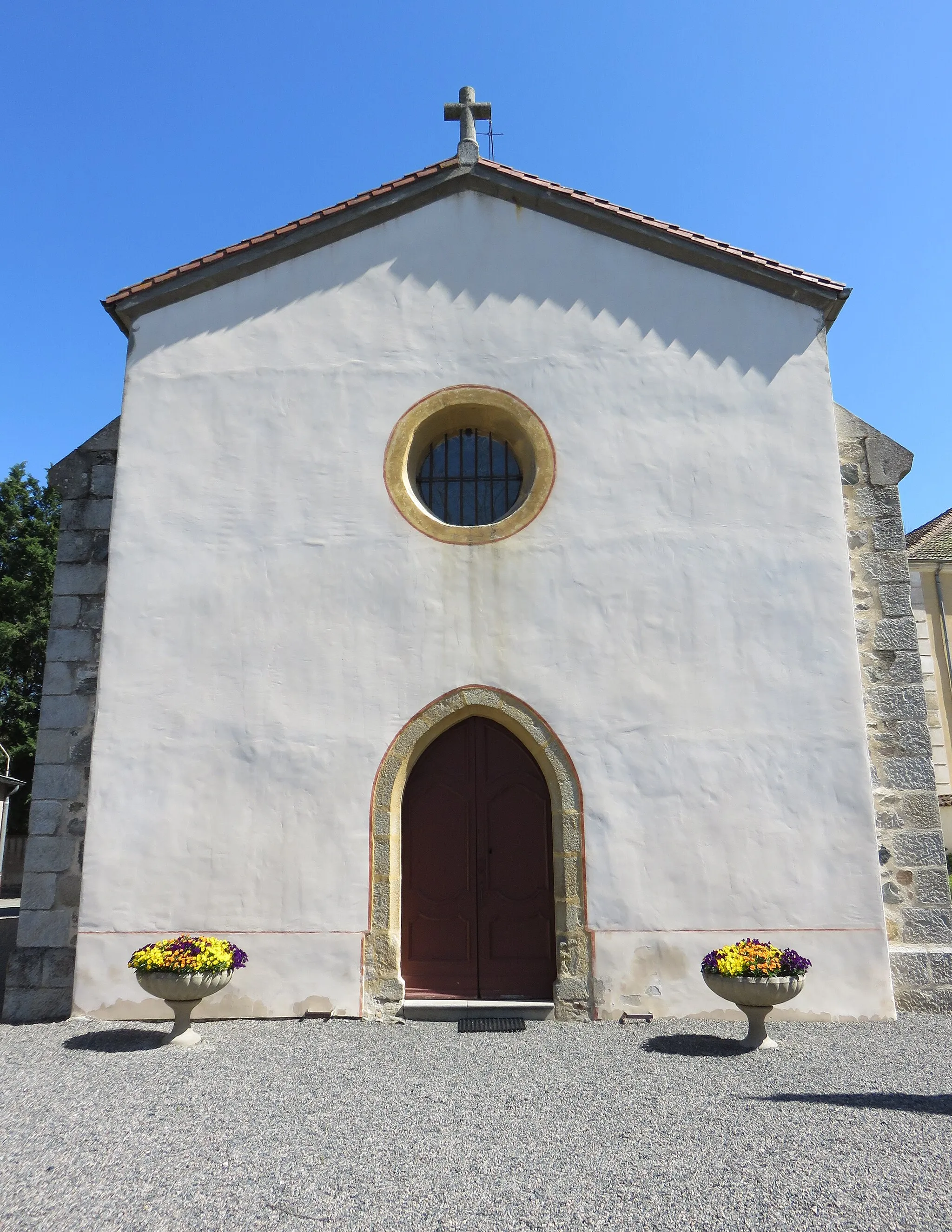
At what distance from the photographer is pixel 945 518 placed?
22672 mm

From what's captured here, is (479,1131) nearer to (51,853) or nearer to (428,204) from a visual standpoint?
(51,853)

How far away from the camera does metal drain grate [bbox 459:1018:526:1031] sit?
7121 millimetres

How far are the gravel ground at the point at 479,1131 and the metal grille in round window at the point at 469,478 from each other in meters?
4.56

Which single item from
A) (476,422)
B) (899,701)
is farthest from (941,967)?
(476,422)

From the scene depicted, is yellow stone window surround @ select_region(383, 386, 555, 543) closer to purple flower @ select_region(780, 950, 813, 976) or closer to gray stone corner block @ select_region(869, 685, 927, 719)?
gray stone corner block @ select_region(869, 685, 927, 719)

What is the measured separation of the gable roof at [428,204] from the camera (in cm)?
870

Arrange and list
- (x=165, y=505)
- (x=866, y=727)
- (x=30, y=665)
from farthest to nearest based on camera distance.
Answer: (x=30, y=665)
(x=165, y=505)
(x=866, y=727)

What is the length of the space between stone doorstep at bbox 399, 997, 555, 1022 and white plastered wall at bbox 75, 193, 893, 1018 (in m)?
0.52

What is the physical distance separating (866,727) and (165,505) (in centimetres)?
660

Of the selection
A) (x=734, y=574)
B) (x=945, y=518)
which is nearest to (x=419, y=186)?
(x=734, y=574)

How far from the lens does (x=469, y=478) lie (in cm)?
887

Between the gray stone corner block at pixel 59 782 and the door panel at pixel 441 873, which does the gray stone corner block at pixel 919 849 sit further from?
the gray stone corner block at pixel 59 782

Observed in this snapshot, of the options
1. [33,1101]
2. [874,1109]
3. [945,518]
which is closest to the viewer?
[874,1109]

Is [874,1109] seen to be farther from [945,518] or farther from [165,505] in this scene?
[945,518]
